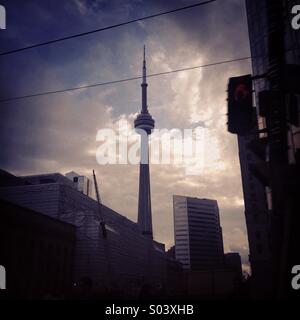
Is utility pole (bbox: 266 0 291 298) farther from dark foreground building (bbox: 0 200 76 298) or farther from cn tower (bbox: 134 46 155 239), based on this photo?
cn tower (bbox: 134 46 155 239)

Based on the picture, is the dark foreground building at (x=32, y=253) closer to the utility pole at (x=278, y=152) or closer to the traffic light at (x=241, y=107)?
the utility pole at (x=278, y=152)

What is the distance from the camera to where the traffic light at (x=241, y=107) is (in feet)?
11.2

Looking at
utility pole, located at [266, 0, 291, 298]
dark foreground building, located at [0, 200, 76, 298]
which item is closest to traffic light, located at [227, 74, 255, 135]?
utility pole, located at [266, 0, 291, 298]

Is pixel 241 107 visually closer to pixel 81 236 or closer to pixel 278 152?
pixel 278 152

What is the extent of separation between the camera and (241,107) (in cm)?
344

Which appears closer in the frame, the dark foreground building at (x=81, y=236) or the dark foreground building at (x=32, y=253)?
the dark foreground building at (x=32, y=253)

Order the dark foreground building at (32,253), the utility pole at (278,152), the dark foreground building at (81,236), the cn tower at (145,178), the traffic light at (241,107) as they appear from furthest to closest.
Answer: the cn tower at (145,178)
the dark foreground building at (81,236)
the dark foreground building at (32,253)
the traffic light at (241,107)
the utility pole at (278,152)

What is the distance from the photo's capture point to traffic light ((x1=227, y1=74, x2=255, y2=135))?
3.40 metres

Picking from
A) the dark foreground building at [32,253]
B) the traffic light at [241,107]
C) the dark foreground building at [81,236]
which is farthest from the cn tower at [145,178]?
the traffic light at [241,107]

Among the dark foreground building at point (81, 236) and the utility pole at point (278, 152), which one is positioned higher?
the dark foreground building at point (81, 236)

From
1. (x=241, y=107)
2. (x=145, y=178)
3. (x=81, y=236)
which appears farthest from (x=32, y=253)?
(x=145, y=178)

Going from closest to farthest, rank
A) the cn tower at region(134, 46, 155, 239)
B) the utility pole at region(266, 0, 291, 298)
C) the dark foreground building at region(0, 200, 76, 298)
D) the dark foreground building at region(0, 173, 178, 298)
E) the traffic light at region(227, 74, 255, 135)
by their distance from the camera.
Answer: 1. the utility pole at region(266, 0, 291, 298)
2. the traffic light at region(227, 74, 255, 135)
3. the dark foreground building at region(0, 200, 76, 298)
4. the dark foreground building at region(0, 173, 178, 298)
5. the cn tower at region(134, 46, 155, 239)

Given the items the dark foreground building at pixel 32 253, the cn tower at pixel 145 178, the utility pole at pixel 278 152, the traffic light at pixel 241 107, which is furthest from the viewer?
the cn tower at pixel 145 178
